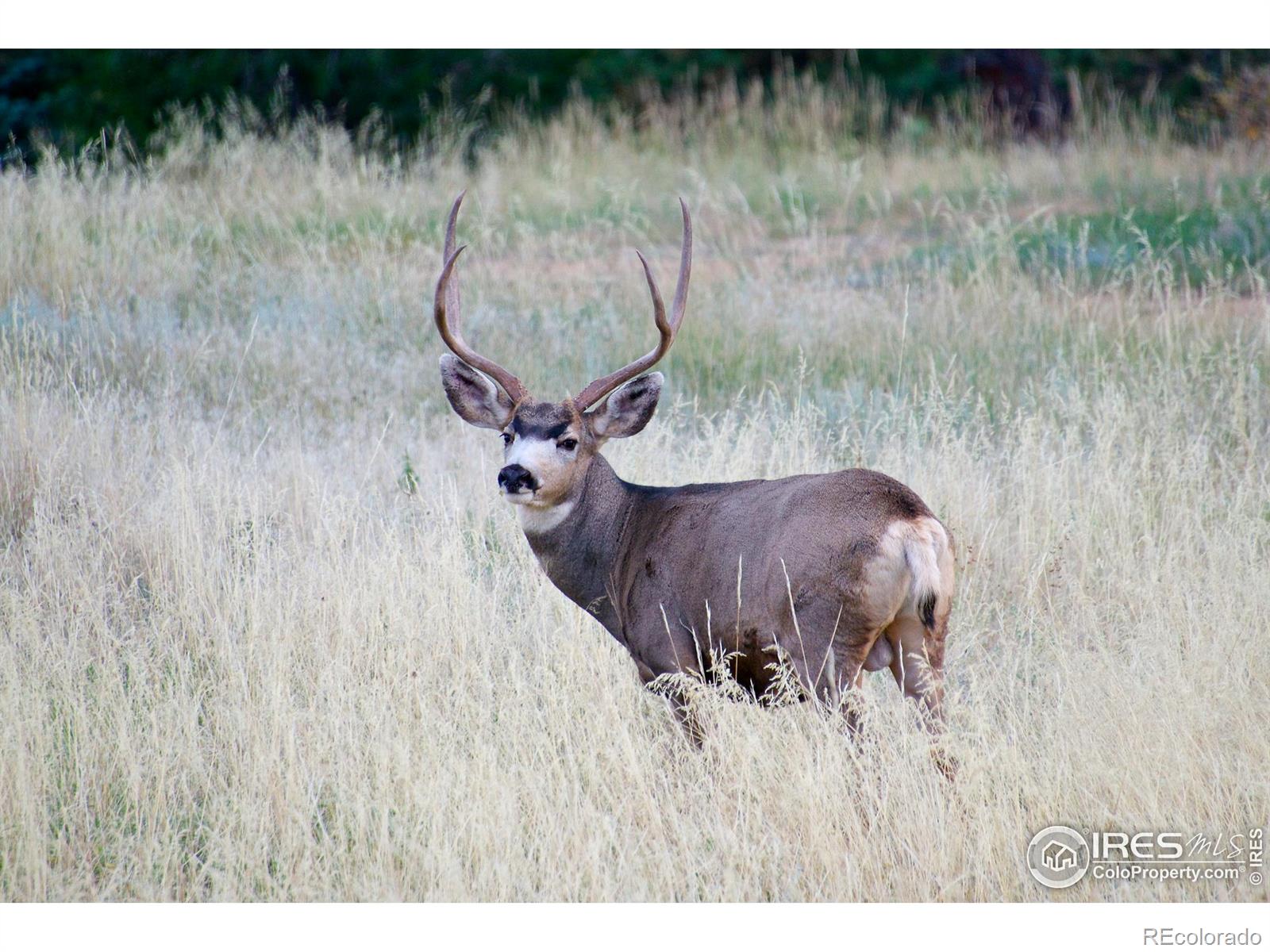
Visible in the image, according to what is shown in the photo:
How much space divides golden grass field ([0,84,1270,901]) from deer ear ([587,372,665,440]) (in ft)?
2.90

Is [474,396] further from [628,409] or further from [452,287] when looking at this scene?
[628,409]

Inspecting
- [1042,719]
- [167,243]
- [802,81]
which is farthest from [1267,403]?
[802,81]

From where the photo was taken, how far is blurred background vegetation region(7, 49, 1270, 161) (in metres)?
15.6

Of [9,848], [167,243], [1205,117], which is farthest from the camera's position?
[1205,117]

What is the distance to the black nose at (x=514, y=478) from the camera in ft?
17.1

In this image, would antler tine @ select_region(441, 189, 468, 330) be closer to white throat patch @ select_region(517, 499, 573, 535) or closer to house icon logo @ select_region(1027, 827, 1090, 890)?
white throat patch @ select_region(517, 499, 573, 535)

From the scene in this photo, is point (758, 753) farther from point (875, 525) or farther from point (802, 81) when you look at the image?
point (802, 81)

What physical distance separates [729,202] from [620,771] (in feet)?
29.0

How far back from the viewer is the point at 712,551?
513 centimetres

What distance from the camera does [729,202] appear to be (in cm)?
1302

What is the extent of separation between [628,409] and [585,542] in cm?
55

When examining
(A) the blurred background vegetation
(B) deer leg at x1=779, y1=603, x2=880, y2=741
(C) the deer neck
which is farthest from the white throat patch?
(A) the blurred background vegetation

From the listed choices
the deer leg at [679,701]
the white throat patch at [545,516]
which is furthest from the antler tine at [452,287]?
the deer leg at [679,701]

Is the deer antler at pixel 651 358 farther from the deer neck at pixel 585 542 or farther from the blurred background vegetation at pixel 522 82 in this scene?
the blurred background vegetation at pixel 522 82
